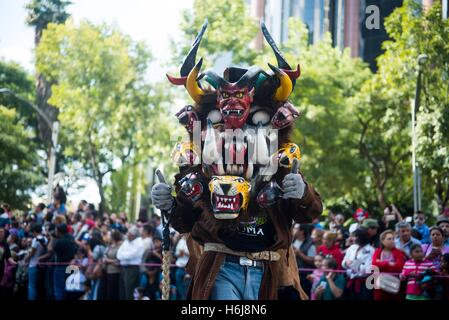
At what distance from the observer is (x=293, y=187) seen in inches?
225

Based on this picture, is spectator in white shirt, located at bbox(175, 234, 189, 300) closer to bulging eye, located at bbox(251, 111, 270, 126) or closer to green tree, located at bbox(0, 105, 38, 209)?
bulging eye, located at bbox(251, 111, 270, 126)

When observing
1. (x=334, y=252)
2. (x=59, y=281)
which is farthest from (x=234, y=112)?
(x=59, y=281)

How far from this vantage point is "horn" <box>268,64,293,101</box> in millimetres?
6195

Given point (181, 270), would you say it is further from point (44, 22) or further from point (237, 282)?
point (44, 22)

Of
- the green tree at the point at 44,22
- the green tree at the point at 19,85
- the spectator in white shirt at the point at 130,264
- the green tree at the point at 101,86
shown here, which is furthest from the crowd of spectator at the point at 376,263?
the green tree at the point at 19,85

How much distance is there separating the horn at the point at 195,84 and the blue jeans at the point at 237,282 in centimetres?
134

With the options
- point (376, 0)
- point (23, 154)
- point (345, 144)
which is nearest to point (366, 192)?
point (345, 144)

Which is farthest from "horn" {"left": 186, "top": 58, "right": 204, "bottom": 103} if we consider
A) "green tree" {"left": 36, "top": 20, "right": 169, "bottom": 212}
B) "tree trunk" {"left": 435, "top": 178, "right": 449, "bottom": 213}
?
"green tree" {"left": 36, "top": 20, "right": 169, "bottom": 212}

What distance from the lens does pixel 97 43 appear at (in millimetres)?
25984

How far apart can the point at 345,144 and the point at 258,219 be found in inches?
773

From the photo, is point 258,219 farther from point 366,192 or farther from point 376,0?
point 376,0

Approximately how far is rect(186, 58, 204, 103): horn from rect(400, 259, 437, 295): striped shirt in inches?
160

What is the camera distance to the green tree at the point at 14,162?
29453 mm
